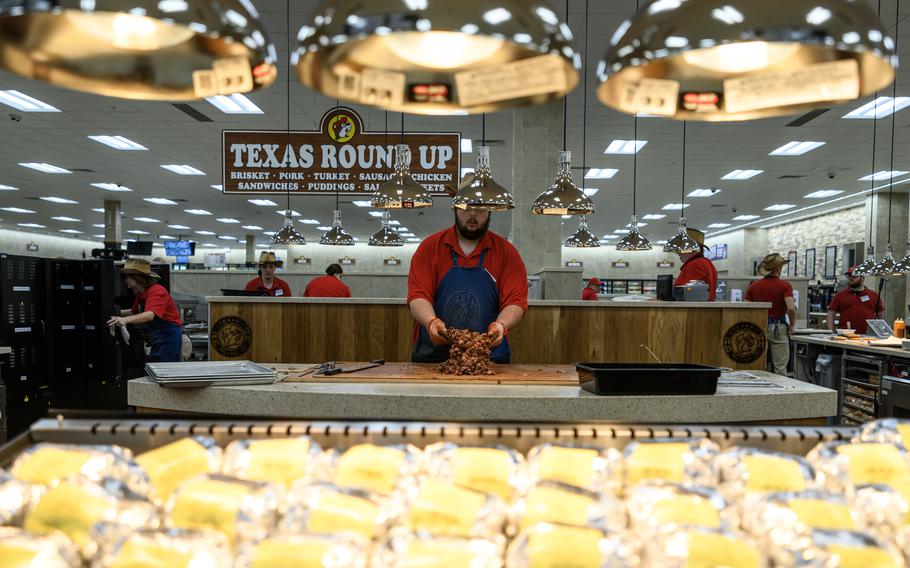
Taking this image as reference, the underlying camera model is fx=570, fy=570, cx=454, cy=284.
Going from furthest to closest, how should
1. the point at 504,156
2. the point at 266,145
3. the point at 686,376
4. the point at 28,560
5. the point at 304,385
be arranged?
the point at 504,156
the point at 266,145
the point at 304,385
the point at 686,376
the point at 28,560

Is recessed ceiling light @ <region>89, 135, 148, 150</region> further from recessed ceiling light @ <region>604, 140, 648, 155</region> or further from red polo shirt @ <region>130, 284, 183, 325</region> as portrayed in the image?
recessed ceiling light @ <region>604, 140, 648, 155</region>

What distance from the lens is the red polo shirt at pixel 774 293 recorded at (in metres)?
6.81

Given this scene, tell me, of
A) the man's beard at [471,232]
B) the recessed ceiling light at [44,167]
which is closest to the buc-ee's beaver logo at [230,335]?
the man's beard at [471,232]

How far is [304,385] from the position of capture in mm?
2496

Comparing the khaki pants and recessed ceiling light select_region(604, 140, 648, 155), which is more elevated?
recessed ceiling light select_region(604, 140, 648, 155)

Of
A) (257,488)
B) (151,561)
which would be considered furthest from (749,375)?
(151,561)

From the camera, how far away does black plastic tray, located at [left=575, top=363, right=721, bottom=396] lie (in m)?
2.23

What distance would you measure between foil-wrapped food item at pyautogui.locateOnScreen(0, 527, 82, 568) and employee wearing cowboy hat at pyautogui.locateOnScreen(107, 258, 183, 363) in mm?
5026

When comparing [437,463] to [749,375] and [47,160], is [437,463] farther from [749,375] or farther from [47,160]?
[47,160]

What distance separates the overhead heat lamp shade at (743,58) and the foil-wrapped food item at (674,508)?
797mm

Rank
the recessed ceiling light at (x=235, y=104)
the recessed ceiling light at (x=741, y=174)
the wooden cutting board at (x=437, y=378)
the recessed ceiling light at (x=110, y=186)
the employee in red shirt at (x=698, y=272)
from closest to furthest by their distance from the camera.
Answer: the wooden cutting board at (x=437, y=378), the employee in red shirt at (x=698, y=272), the recessed ceiling light at (x=235, y=104), the recessed ceiling light at (x=741, y=174), the recessed ceiling light at (x=110, y=186)

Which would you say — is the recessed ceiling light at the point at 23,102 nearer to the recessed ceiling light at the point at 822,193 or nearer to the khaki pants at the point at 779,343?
the khaki pants at the point at 779,343

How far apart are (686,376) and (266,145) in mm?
5247

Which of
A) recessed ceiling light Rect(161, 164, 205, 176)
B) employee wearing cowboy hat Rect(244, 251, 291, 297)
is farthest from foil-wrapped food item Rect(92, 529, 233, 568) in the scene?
recessed ceiling light Rect(161, 164, 205, 176)
